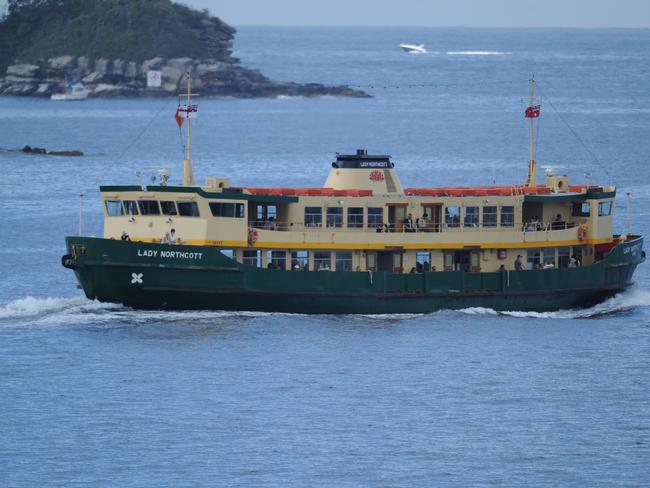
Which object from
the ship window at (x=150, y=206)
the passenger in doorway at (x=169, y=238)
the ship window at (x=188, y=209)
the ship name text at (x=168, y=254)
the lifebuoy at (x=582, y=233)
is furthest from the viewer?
the lifebuoy at (x=582, y=233)

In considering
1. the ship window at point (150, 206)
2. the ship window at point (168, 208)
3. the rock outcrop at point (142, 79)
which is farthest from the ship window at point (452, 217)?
the rock outcrop at point (142, 79)

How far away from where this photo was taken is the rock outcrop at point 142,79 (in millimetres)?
183875

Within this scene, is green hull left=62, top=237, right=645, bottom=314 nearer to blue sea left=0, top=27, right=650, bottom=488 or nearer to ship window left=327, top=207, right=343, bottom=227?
blue sea left=0, top=27, right=650, bottom=488

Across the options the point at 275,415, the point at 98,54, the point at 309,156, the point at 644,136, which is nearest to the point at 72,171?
the point at 309,156

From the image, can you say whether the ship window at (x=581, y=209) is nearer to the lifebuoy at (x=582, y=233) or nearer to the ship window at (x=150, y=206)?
the lifebuoy at (x=582, y=233)

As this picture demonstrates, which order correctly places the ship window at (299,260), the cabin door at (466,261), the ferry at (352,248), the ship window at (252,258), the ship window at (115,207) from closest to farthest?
the ferry at (352,248) < the ship window at (252,258) < the ship window at (115,207) < the ship window at (299,260) < the cabin door at (466,261)

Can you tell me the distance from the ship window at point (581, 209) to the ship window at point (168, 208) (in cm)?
1519

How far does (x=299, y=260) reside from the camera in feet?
205

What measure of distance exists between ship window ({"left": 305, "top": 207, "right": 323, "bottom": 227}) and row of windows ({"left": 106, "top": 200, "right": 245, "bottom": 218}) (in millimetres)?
2578

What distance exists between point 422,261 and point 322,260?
3749mm

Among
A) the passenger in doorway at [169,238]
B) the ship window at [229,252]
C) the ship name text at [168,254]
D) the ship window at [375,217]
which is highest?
the ship window at [375,217]

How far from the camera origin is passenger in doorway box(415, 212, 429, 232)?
63250 mm

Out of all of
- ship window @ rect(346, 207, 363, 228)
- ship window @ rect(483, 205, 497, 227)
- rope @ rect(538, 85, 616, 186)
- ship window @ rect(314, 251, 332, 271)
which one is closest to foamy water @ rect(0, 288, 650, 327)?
ship window @ rect(314, 251, 332, 271)

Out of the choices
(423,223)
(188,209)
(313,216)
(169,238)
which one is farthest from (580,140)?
(169,238)
